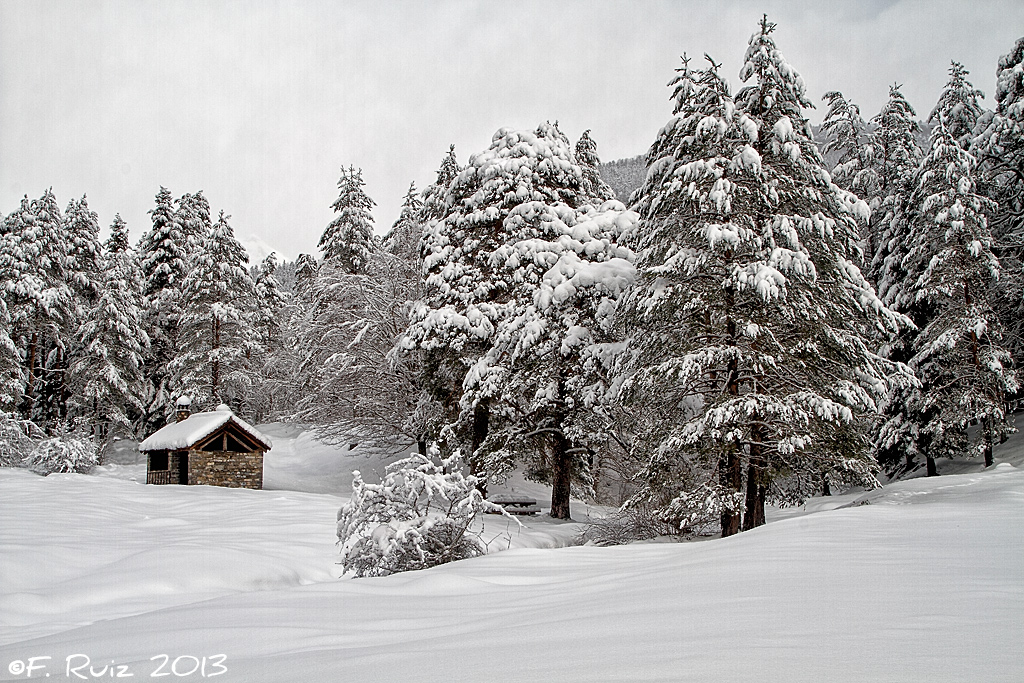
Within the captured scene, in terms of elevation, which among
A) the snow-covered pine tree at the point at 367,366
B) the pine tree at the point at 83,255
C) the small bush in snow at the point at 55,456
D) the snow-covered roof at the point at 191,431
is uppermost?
the pine tree at the point at 83,255

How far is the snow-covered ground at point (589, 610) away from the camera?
107 inches

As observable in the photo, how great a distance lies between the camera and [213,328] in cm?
3569

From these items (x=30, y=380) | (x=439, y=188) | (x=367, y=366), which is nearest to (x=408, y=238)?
(x=439, y=188)

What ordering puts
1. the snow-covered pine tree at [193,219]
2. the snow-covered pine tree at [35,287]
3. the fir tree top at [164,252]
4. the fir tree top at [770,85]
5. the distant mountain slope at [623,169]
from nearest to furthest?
the fir tree top at [770,85], the snow-covered pine tree at [35,287], the fir tree top at [164,252], the snow-covered pine tree at [193,219], the distant mountain slope at [623,169]

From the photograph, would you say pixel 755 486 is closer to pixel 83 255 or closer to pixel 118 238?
pixel 83 255

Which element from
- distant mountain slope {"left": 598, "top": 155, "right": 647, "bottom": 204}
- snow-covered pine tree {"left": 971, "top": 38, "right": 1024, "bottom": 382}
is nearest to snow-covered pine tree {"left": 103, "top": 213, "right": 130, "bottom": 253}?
snow-covered pine tree {"left": 971, "top": 38, "right": 1024, "bottom": 382}

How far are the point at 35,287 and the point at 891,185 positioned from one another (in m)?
38.2

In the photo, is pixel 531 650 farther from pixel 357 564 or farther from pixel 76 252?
pixel 76 252

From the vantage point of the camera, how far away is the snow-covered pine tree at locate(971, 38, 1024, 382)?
20.8 meters

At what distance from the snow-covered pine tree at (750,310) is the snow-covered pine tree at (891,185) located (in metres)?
10.9

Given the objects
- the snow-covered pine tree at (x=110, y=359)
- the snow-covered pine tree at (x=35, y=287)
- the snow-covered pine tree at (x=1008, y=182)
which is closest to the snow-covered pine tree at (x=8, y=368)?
the snow-covered pine tree at (x=35, y=287)

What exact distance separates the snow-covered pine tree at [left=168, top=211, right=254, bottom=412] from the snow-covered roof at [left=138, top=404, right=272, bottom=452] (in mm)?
8117

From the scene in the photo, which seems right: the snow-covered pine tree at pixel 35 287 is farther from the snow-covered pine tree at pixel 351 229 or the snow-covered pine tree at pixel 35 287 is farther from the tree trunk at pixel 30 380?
the snow-covered pine tree at pixel 351 229

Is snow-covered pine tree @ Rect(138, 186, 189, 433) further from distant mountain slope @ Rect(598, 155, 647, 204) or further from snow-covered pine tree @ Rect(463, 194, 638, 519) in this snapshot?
distant mountain slope @ Rect(598, 155, 647, 204)
